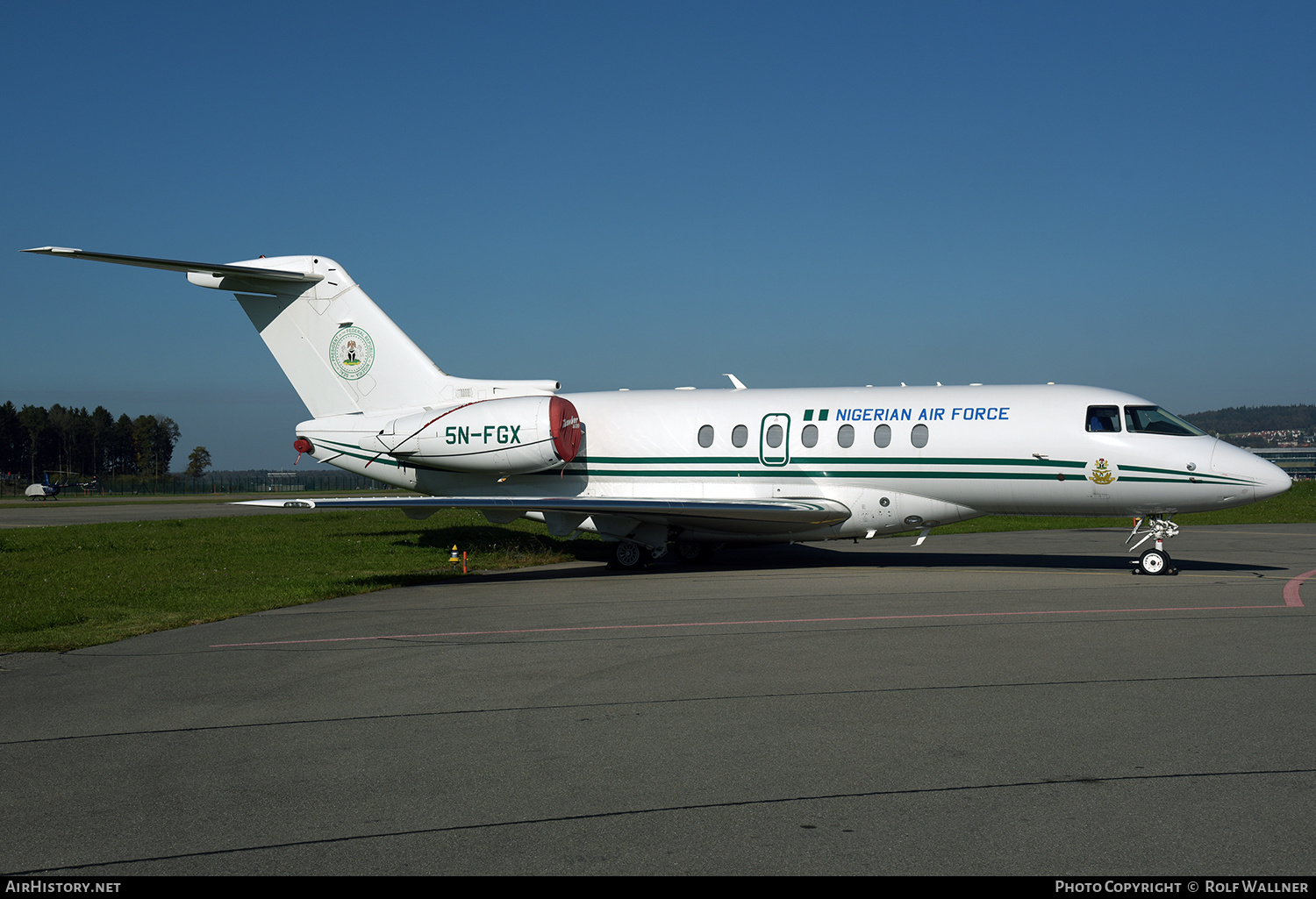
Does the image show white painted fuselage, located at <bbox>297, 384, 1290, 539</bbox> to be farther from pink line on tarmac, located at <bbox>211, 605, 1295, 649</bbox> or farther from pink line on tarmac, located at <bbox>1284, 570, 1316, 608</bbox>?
pink line on tarmac, located at <bbox>211, 605, 1295, 649</bbox>

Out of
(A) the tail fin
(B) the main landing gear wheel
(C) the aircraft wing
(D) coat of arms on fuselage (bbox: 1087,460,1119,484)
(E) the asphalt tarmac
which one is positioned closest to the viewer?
(E) the asphalt tarmac

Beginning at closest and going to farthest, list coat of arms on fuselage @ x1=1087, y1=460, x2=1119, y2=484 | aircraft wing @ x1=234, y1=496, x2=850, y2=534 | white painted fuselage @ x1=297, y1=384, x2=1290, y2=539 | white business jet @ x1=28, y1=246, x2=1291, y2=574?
white painted fuselage @ x1=297, y1=384, x2=1290, y2=539 → coat of arms on fuselage @ x1=1087, y1=460, x2=1119, y2=484 → white business jet @ x1=28, y1=246, x2=1291, y2=574 → aircraft wing @ x1=234, y1=496, x2=850, y2=534

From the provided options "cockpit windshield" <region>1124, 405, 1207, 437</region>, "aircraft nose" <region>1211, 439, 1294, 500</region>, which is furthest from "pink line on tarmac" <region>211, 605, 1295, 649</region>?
"cockpit windshield" <region>1124, 405, 1207, 437</region>

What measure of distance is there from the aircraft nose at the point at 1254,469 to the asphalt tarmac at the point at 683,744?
2981mm

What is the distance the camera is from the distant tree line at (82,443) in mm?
123625

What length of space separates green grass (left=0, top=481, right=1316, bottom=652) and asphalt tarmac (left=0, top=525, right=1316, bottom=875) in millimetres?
1618

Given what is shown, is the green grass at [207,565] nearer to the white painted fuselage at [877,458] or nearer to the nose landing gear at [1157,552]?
the white painted fuselage at [877,458]

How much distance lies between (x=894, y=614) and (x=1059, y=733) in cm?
527

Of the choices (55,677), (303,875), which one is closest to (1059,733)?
(303,875)

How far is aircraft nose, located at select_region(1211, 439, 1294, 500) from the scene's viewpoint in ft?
48.9

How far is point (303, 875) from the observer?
4379 millimetres

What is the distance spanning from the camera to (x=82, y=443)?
131375mm

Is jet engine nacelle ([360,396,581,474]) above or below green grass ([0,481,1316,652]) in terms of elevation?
above

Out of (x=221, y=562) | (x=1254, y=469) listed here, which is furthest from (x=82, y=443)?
(x=1254, y=469)
